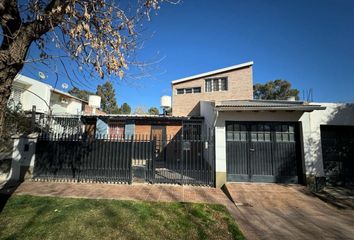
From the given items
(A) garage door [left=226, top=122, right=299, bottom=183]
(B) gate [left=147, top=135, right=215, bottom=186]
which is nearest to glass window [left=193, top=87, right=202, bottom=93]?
(B) gate [left=147, top=135, right=215, bottom=186]

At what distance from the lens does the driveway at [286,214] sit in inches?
174

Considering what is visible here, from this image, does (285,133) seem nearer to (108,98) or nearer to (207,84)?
(207,84)

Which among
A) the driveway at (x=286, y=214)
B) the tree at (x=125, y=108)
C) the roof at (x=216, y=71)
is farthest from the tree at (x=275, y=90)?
the driveway at (x=286, y=214)

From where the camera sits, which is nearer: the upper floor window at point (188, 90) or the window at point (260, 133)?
the window at point (260, 133)

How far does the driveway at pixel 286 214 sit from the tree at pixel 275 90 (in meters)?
34.2

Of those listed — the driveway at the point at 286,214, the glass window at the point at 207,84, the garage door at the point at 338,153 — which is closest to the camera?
the driveway at the point at 286,214

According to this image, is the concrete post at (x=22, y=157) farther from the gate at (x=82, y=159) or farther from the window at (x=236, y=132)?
the window at (x=236, y=132)

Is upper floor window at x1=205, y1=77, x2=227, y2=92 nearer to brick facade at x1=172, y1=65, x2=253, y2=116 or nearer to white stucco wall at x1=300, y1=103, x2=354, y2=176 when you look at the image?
brick facade at x1=172, y1=65, x2=253, y2=116

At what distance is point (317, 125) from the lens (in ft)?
26.9

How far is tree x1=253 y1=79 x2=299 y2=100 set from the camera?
3681cm

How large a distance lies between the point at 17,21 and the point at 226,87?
16676 millimetres

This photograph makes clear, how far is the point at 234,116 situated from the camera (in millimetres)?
8391

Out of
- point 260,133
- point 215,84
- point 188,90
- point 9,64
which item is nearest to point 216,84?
point 215,84

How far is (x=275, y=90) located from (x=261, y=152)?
35.0 meters
